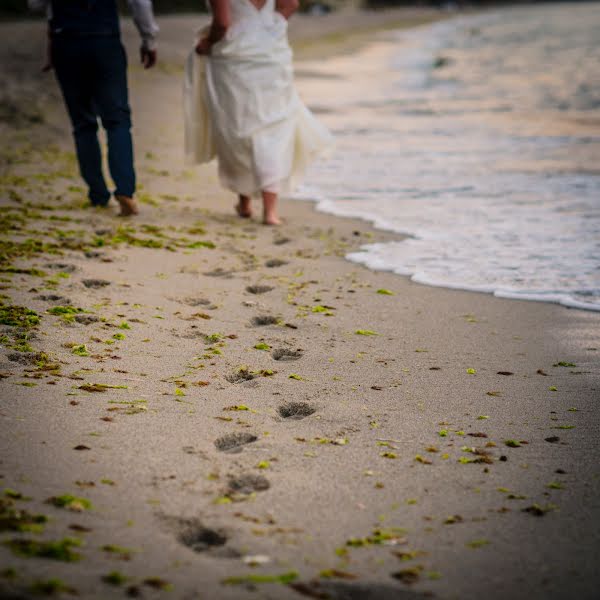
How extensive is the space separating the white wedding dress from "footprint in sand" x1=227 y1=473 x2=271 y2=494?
3.43 meters

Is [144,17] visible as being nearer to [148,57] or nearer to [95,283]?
[148,57]

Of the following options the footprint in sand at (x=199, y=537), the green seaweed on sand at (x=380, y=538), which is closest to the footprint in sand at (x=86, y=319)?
the footprint in sand at (x=199, y=537)

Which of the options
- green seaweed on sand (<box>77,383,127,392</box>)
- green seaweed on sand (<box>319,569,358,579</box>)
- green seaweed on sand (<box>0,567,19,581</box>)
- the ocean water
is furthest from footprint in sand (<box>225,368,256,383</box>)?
the ocean water

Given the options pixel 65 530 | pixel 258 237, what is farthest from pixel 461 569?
pixel 258 237

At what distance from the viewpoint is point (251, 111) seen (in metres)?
5.59

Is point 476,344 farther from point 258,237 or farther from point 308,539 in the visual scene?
point 258,237

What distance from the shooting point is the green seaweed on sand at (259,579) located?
192cm

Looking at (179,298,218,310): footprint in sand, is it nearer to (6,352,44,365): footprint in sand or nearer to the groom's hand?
(6,352,44,365): footprint in sand

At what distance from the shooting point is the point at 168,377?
3145 millimetres

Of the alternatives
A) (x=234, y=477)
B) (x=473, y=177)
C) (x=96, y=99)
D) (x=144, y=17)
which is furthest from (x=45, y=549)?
(x=473, y=177)

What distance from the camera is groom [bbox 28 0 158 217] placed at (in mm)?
5367

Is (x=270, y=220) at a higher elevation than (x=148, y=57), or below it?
below

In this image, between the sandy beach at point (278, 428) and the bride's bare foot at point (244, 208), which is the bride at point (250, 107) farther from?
the sandy beach at point (278, 428)

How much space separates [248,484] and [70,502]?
488 mm
